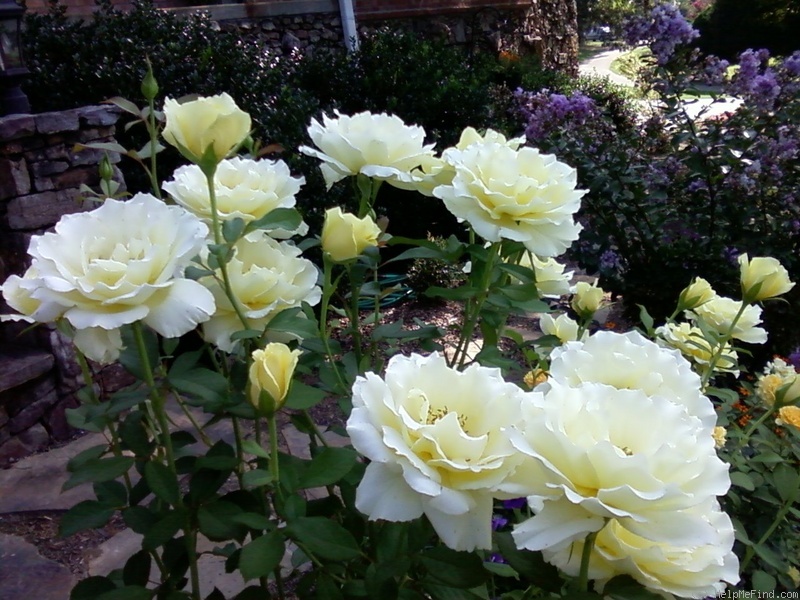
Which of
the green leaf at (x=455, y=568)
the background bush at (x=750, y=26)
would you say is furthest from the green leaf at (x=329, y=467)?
the background bush at (x=750, y=26)

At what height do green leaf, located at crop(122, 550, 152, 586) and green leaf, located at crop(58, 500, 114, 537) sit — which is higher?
green leaf, located at crop(58, 500, 114, 537)

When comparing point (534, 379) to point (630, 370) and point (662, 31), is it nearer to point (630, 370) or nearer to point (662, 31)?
point (630, 370)

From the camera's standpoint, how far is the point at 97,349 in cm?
66

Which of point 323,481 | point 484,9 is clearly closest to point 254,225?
point 323,481

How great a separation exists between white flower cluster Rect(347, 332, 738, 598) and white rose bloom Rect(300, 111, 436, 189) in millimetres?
332

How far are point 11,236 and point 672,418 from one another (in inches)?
95.2

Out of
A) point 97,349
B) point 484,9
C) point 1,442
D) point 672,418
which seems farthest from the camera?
point 484,9

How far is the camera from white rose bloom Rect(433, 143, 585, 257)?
2.51 feet

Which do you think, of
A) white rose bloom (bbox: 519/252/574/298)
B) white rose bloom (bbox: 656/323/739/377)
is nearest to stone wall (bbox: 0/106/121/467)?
white rose bloom (bbox: 519/252/574/298)

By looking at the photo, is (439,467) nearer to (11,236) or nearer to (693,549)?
(693,549)

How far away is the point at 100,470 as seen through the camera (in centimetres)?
77

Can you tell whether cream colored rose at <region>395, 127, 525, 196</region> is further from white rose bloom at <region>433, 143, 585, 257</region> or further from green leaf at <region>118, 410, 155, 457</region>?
green leaf at <region>118, 410, 155, 457</region>

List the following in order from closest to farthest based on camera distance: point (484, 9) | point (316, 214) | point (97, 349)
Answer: point (97, 349), point (316, 214), point (484, 9)

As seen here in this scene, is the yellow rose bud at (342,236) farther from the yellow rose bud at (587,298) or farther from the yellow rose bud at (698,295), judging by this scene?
the yellow rose bud at (698,295)
